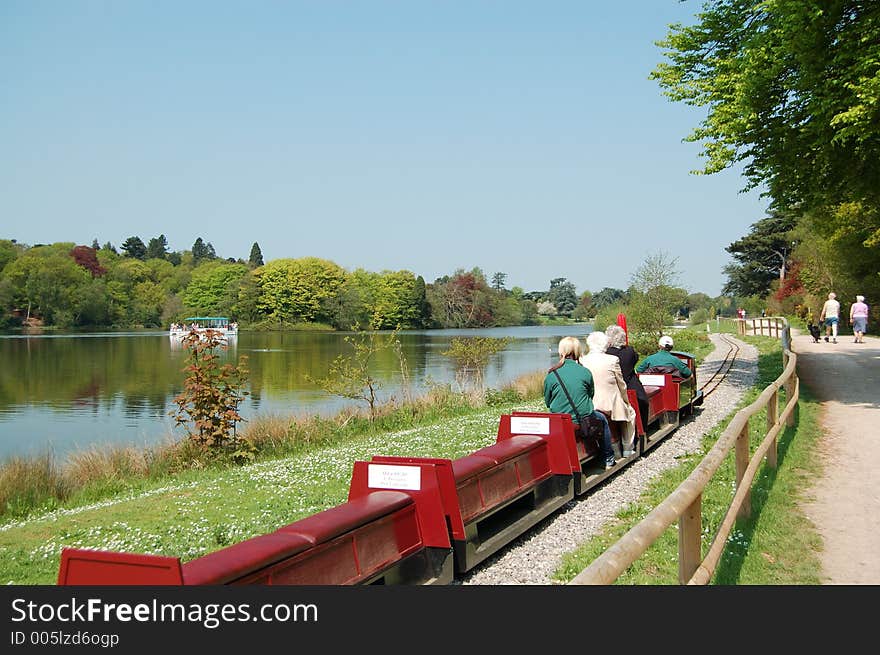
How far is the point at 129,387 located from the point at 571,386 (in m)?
27.3

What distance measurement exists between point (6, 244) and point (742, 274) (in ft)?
313

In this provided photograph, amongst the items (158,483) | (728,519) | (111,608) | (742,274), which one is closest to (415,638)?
(111,608)

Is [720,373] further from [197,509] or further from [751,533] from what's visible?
[197,509]

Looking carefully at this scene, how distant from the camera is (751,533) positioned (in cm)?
703

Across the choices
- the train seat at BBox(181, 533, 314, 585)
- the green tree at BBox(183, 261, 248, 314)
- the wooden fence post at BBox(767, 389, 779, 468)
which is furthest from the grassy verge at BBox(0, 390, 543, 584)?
the green tree at BBox(183, 261, 248, 314)

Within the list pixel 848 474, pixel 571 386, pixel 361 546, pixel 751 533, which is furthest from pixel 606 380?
pixel 361 546

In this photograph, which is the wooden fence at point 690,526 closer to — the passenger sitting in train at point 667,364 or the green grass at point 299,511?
the green grass at point 299,511

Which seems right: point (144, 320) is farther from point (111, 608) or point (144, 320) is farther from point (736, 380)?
point (111, 608)

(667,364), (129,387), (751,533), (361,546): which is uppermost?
(667,364)

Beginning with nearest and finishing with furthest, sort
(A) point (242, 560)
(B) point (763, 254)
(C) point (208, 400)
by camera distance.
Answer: (A) point (242, 560), (C) point (208, 400), (B) point (763, 254)

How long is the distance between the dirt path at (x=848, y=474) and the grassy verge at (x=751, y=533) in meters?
0.17

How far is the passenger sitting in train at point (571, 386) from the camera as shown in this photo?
30.6 feet

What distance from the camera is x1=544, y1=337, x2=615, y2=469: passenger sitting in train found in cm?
934

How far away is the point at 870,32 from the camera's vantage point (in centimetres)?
1305
